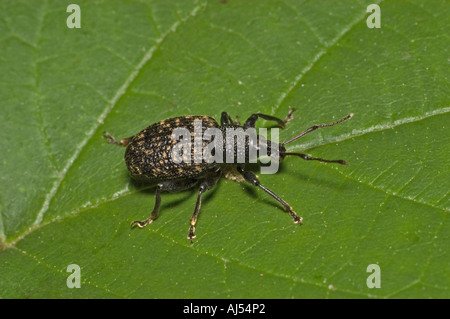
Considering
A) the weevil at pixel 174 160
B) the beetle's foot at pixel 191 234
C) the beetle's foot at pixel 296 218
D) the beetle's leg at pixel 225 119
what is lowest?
the beetle's foot at pixel 191 234

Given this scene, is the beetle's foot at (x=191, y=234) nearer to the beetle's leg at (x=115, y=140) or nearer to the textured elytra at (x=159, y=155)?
the textured elytra at (x=159, y=155)

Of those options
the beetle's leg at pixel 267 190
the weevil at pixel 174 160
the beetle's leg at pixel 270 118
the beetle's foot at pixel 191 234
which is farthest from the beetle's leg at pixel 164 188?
the beetle's leg at pixel 270 118

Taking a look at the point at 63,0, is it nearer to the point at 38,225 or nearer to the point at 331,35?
the point at 38,225

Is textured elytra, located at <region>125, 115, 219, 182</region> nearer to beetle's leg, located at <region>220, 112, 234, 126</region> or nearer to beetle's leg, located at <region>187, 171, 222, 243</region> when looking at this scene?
beetle's leg, located at <region>187, 171, 222, 243</region>

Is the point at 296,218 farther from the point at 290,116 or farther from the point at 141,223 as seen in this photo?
the point at 141,223

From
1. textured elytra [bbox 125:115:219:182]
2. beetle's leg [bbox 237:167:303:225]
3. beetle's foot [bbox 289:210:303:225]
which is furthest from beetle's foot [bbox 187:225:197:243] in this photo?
beetle's foot [bbox 289:210:303:225]

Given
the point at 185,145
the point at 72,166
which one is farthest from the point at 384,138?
the point at 72,166

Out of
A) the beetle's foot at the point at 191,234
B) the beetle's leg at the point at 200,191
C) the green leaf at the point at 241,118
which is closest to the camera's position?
the green leaf at the point at 241,118

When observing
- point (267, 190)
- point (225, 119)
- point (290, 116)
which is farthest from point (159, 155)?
point (290, 116)
